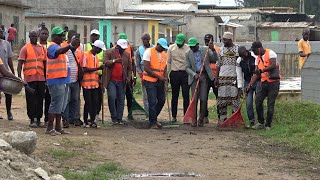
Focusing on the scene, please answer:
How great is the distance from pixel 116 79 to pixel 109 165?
Result: 5141 mm

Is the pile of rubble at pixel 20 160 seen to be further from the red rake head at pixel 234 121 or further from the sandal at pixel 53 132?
the red rake head at pixel 234 121

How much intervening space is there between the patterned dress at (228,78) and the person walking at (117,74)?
5.84ft

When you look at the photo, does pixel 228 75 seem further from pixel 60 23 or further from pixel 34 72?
pixel 60 23

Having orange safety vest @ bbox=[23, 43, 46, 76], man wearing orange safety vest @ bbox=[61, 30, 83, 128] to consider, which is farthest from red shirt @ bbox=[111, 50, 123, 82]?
orange safety vest @ bbox=[23, 43, 46, 76]

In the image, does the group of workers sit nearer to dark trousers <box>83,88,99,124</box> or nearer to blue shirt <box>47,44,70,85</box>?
dark trousers <box>83,88,99,124</box>

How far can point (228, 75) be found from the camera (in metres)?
14.4

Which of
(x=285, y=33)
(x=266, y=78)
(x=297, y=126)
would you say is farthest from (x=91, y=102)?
(x=285, y=33)

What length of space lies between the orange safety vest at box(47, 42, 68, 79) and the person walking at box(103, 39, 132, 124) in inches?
86.3

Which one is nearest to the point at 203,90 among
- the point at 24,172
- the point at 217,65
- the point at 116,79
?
the point at 217,65

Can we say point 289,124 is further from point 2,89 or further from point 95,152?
point 2,89

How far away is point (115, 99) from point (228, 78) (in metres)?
2.21

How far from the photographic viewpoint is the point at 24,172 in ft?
26.9

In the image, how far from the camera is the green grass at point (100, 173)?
29.0ft

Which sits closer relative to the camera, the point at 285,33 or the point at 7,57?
the point at 7,57
